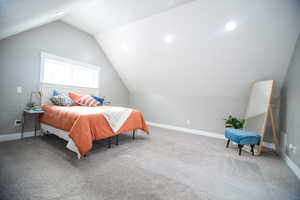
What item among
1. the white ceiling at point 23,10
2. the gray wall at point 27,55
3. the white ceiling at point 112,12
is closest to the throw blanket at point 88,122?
the gray wall at point 27,55

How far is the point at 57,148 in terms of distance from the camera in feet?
8.10

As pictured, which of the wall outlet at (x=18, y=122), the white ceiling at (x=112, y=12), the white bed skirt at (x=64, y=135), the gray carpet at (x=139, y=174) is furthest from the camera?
the wall outlet at (x=18, y=122)

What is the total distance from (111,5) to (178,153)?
311 centimetres

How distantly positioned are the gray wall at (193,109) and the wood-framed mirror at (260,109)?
0.43 metres

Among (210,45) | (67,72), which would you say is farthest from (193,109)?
(67,72)

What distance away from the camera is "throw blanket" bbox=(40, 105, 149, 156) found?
2.04m

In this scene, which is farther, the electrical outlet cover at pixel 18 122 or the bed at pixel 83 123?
the electrical outlet cover at pixel 18 122

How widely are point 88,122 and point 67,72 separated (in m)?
2.34

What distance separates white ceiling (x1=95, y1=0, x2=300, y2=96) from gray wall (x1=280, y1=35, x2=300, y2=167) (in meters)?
0.24

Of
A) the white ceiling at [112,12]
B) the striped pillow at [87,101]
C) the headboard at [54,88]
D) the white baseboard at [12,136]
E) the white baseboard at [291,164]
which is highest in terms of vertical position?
the white ceiling at [112,12]

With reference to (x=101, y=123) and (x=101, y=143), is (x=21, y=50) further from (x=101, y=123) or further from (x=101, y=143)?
(x=101, y=143)

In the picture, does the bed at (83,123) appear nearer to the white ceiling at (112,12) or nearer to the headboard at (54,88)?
the headboard at (54,88)

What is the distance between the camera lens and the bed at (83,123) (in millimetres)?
2029

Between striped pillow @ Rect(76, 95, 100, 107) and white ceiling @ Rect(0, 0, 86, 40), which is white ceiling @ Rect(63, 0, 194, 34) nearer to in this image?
white ceiling @ Rect(0, 0, 86, 40)
